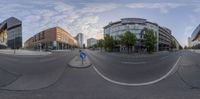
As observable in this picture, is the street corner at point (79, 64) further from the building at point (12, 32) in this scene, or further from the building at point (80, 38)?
the building at point (12, 32)

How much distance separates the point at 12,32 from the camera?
8531mm

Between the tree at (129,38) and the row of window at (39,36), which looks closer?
the row of window at (39,36)

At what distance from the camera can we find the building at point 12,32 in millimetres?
8172

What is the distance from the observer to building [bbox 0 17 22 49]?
8.17 metres

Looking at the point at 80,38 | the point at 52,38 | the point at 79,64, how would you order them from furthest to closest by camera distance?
the point at 79,64 < the point at 80,38 < the point at 52,38

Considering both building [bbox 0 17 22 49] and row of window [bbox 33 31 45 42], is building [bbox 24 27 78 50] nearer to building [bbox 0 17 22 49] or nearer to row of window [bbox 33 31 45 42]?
row of window [bbox 33 31 45 42]

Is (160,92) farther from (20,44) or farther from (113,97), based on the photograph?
(20,44)

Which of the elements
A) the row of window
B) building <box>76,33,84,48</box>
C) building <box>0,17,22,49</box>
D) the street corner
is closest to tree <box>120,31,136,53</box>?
building <box>76,33,84,48</box>

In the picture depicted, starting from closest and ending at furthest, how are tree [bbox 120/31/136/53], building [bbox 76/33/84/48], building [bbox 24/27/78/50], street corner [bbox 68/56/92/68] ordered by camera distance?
building [bbox 24/27/78/50] → tree [bbox 120/31/136/53] → building [bbox 76/33/84/48] → street corner [bbox 68/56/92/68]

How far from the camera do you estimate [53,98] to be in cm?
577

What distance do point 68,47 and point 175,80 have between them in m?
4.60

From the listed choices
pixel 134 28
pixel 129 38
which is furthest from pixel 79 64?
pixel 134 28

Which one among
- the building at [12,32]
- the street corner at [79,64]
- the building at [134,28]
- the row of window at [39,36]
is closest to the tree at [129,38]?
the building at [134,28]

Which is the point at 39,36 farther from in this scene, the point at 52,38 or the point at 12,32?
the point at 12,32
